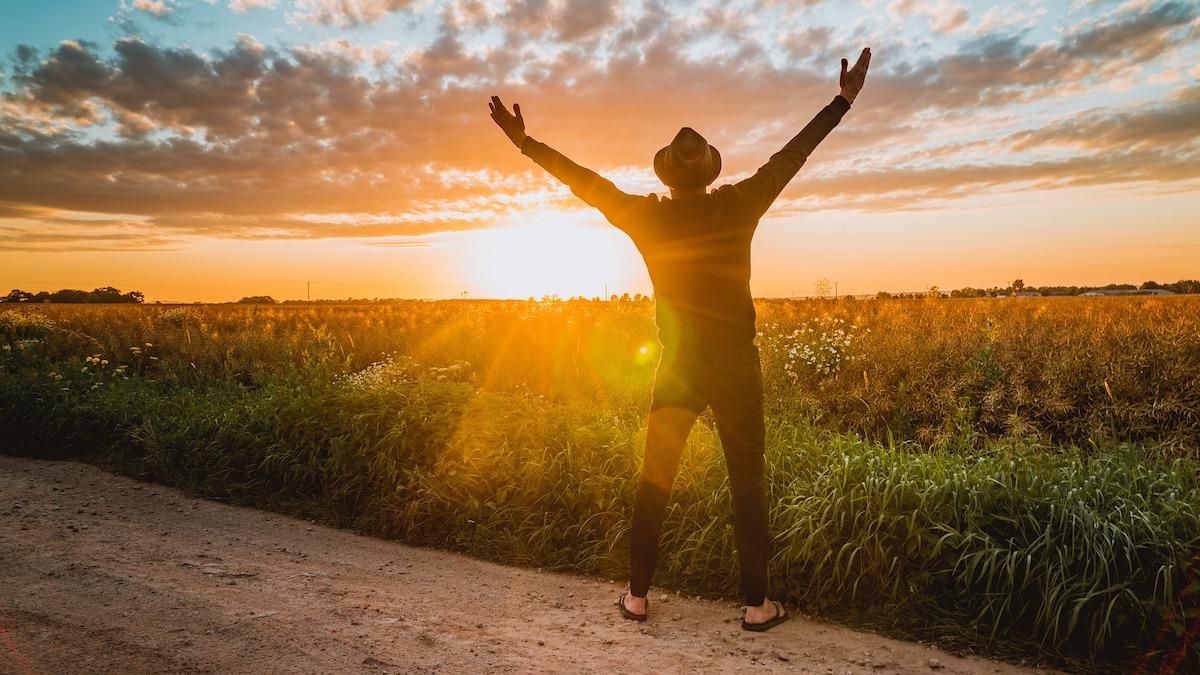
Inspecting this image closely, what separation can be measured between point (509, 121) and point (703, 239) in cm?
136

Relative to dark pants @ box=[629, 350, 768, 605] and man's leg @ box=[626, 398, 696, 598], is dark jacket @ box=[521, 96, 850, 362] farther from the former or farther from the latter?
man's leg @ box=[626, 398, 696, 598]

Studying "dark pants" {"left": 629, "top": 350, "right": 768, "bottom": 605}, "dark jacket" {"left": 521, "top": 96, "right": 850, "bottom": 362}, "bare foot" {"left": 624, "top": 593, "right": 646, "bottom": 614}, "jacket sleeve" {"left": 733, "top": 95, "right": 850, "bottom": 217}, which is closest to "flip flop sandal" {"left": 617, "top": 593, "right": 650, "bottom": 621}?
"bare foot" {"left": 624, "top": 593, "right": 646, "bottom": 614}

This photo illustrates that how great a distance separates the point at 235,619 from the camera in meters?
4.04

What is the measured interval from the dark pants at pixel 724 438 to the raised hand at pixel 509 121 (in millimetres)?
1491

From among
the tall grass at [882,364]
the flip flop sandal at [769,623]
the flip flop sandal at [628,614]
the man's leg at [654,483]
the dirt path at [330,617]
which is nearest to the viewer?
the dirt path at [330,617]

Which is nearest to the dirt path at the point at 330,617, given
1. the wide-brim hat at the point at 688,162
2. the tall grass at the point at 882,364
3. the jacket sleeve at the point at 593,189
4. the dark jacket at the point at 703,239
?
the dark jacket at the point at 703,239

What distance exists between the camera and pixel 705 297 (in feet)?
12.6

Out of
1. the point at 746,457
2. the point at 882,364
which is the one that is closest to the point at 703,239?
the point at 746,457

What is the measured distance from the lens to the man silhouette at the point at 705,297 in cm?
381

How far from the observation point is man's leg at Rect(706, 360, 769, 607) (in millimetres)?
3908

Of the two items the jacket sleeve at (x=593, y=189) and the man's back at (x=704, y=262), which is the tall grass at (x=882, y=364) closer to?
the man's back at (x=704, y=262)

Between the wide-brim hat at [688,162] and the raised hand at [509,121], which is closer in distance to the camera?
the wide-brim hat at [688,162]

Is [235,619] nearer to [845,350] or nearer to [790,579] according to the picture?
[790,579]

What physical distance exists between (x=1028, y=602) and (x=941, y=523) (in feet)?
2.08
